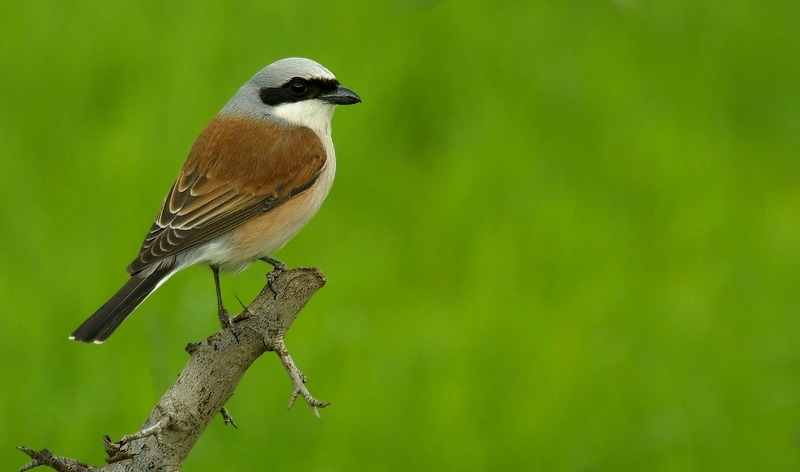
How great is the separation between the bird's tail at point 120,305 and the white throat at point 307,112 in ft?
3.58

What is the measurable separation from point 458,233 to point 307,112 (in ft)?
9.12

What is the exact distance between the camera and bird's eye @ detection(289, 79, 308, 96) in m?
5.09

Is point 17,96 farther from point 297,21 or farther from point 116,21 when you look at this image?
point 297,21

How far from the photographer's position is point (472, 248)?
25.0ft

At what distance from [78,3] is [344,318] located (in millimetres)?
3982

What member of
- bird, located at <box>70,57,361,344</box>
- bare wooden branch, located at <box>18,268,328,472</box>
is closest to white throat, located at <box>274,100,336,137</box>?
bird, located at <box>70,57,361,344</box>

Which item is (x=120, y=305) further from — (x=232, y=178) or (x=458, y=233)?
(x=458, y=233)

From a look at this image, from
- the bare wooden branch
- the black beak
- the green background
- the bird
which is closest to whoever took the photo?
the bare wooden branch

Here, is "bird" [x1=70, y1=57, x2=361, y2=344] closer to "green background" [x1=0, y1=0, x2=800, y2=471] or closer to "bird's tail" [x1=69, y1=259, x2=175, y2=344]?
"bird's tail" [x1=69, y1=259, x2=175, y2=344]

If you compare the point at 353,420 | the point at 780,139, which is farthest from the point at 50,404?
the point at 780,139

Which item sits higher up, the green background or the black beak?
the black beak

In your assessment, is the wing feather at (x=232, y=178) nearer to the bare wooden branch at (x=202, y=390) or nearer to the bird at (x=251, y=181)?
the bird at (x=251, y=181)

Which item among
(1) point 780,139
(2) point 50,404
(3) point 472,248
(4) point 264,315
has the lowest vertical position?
(2) point 50,404

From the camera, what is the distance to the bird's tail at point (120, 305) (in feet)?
12.3
